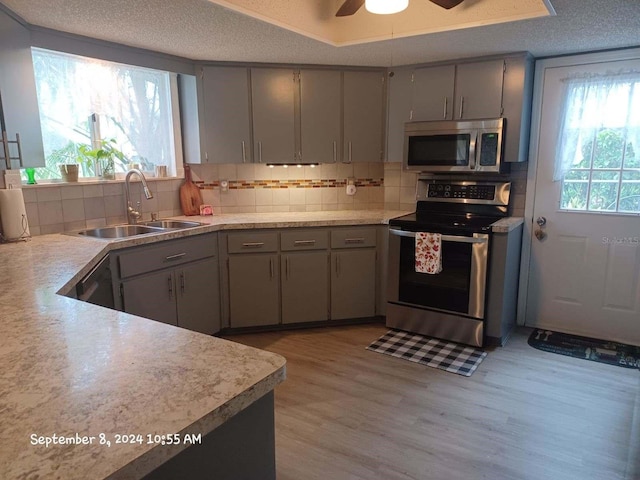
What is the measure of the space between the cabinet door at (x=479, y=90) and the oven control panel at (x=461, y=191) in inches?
21.2

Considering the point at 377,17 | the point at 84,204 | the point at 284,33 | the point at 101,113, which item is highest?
the point at 377,17

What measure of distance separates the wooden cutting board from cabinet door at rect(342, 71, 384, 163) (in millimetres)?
1243

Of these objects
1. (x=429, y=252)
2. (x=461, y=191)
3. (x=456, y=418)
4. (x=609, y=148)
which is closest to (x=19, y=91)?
(x=429, y=252)

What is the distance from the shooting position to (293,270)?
333cm

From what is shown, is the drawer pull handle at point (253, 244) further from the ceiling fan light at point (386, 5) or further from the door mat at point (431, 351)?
the ceiling fan light at point (386, 5)

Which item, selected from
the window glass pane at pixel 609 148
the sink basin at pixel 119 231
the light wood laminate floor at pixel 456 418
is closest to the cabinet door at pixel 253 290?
the light wood laminate floor at pixel 456 418

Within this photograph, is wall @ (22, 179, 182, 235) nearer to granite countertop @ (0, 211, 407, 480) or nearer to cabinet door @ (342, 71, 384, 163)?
granite countertop @ (0, 211, 407, 480)

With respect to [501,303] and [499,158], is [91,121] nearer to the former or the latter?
[499,158]

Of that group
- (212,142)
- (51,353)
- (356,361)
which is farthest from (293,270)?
(51,353)

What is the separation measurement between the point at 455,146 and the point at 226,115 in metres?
1.74

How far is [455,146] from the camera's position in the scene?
3.25 metres

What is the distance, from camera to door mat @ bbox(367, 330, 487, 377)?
9.36ft

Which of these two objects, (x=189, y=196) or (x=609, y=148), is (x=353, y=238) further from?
(x=609, y=148)

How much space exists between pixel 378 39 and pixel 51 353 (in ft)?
8.26
